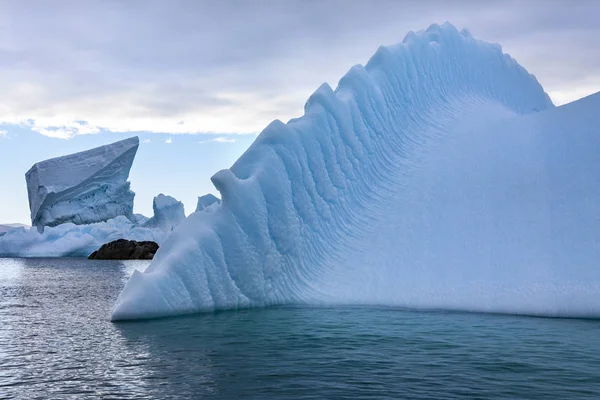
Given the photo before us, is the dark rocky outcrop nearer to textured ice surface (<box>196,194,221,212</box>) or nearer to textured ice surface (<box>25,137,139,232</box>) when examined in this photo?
textured ice surface (<box>25,137,139,232</box>)

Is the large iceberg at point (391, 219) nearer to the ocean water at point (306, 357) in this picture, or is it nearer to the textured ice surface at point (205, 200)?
the ocean water at point (306, 357)

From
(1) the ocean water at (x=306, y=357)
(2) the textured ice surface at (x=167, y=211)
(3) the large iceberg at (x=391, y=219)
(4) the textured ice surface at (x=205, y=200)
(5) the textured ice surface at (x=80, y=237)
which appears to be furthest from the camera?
(2) the textured ice surface at (x=167, y=211)

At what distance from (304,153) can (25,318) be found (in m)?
7.67

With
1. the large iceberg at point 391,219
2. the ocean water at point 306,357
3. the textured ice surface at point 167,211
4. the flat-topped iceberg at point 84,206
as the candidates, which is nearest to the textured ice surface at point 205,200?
the large iceberg at point 391,219

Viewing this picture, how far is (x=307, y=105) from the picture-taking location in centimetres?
1717

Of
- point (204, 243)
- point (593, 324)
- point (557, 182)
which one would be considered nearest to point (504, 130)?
point (557, 182)

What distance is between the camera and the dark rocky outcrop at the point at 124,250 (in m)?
67.5

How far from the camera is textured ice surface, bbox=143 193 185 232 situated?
69.8 meters

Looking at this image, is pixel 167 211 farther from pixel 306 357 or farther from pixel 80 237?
pixel 306 357

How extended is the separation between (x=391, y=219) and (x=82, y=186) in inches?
2355

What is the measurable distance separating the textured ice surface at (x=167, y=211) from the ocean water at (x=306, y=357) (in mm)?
57491

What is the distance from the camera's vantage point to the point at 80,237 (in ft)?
221

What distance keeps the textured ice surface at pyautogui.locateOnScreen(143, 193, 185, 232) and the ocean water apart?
57491mm

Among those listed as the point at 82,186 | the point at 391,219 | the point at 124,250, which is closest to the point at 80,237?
the point at 124,250
